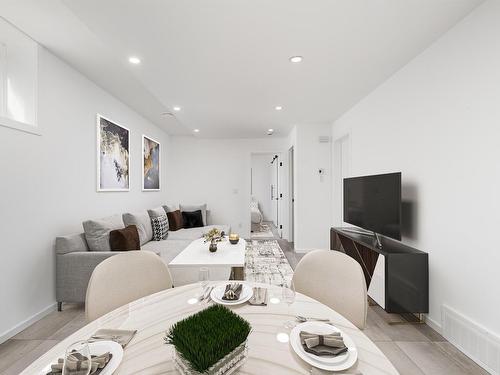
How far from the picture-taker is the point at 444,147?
207 centimetres

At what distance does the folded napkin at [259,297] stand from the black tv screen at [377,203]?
5.63 ft

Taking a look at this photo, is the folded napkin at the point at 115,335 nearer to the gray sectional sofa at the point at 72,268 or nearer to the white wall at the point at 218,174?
the gray sectional sofa at the point at 72,268

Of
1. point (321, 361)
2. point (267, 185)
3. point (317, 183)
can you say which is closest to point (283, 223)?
point (317, 183)

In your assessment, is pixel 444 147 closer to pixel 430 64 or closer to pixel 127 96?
pixel 430 64

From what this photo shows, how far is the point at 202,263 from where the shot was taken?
2518 millimetres

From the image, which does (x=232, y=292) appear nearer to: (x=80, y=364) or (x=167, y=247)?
(x=80, y=364)

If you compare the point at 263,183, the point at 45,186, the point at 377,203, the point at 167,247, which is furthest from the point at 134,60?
the point at 263,183

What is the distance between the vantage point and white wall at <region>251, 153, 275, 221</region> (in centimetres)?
920

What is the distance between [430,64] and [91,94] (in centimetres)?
366

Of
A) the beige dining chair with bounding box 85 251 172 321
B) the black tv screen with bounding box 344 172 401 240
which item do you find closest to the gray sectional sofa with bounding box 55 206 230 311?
the beige dining chair with bounding box 85 251 172 321

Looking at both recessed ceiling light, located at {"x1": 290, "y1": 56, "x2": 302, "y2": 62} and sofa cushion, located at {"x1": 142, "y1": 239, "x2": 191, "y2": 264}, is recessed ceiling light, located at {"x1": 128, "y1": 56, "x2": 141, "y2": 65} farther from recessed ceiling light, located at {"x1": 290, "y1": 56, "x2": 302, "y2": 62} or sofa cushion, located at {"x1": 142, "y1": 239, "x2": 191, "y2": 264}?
sofa cushion, located at {"x1": 142, "y1": 239, "x2": 191, "y2": 264}

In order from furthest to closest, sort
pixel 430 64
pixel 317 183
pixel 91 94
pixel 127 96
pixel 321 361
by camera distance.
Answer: pixel 317 183, pixel 127 96, pixel 91 94, pixel 430 64, pixel 321 361

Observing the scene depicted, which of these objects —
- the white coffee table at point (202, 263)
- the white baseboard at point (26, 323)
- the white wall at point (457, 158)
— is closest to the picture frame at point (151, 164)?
the white coffee table at point (202, 263)

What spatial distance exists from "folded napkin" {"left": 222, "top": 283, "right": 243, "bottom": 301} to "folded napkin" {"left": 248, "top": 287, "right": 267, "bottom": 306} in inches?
2.7
